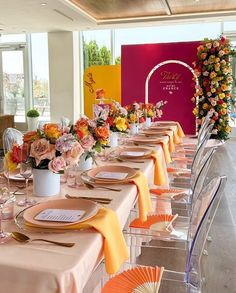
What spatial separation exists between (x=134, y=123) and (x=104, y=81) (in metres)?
5.51

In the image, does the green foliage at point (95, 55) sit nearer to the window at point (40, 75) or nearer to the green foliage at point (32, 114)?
the window at point (40, 75)

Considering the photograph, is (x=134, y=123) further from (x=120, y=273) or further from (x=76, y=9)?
(x=76, y=9)

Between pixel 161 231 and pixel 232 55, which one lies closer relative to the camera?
pixel 161 231

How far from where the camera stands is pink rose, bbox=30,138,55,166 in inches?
70.3

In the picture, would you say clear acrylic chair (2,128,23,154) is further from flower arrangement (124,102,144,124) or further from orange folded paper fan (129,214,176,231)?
orange folded paper fan (129,214,176,231)

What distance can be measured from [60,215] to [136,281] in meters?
0.52

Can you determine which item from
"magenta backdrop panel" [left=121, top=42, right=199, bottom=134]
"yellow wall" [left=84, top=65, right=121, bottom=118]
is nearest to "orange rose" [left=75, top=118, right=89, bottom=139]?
"magenta backdrop panel" [left=121, top=42, right=199, bottom=134]

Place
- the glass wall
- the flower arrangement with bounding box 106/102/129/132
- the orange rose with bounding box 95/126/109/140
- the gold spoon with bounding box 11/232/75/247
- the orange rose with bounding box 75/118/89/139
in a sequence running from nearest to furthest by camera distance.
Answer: the gold spoon with bounding box 11/232/75/247 < the orange rose with bounding box 75/118/89/139 < the orange rose with bounding box 95/126/109/140 < the flower arrangement with bounding box 106/102/129/132 < the glass wall

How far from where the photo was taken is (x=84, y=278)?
4.12 ft

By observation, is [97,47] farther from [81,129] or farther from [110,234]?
Answer: [110,234]

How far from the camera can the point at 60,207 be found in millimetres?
1669

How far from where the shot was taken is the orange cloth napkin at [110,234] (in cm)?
144

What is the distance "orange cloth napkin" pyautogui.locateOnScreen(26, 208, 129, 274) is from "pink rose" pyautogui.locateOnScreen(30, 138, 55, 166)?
40 cm

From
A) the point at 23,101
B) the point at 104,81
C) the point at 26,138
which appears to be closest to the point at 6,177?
the point at 26,138
